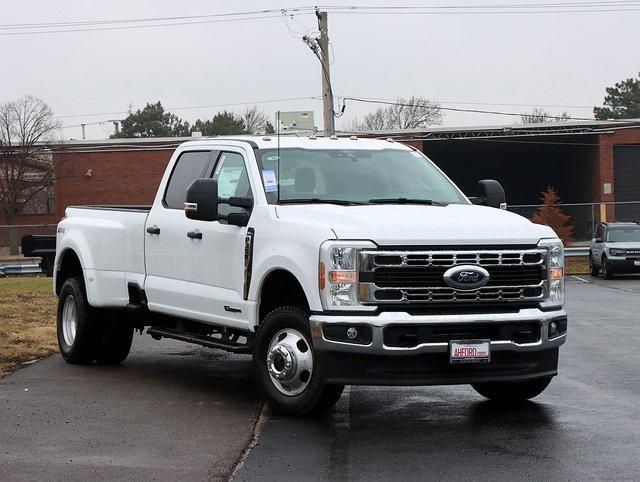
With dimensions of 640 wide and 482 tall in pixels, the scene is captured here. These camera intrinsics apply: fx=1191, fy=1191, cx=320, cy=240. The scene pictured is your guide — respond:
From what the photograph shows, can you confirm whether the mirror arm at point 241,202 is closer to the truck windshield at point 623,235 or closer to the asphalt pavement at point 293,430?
the asphalt pavement at point 293,430

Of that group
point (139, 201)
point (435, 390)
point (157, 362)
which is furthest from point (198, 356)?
point (139, 201)

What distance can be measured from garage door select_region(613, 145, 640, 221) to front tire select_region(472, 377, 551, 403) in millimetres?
49063

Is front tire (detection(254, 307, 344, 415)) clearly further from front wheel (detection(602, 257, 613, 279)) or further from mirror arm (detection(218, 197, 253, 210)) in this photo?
front wheel (detection(602, 257, 613, 279))

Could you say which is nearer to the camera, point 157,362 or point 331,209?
point 331,209

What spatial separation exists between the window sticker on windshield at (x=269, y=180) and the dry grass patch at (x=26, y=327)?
3.68 metres

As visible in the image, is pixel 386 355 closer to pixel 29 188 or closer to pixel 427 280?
pixel 427 280

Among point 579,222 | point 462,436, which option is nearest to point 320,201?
point 462,436

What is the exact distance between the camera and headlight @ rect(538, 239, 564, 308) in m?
8.96

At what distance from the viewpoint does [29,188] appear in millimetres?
64938

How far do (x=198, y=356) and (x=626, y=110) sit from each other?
96.7 meters

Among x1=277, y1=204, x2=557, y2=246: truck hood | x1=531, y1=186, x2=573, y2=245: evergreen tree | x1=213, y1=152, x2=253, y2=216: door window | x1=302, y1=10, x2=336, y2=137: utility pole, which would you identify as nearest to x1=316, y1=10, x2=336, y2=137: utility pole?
x1=302, y1=10, x2=336, y2=137: utility pole

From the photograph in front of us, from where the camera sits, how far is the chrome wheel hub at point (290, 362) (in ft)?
28.8

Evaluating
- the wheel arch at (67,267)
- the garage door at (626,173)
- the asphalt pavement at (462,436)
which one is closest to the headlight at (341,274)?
the asphalt pavement at (462,436)

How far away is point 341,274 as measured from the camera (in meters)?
8.44
